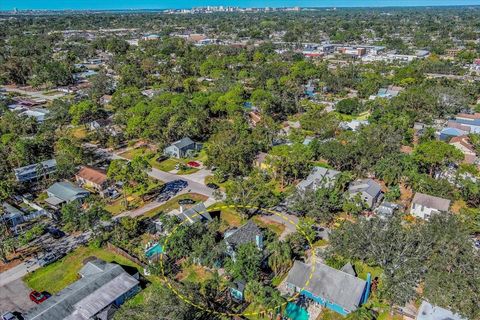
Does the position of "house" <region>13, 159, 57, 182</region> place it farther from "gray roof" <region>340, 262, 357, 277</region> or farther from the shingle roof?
"gray roof" <region>340, 262, 357, 277</region>

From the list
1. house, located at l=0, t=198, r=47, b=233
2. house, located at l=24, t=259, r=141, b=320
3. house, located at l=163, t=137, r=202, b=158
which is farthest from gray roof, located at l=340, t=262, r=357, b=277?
house, located at l=163, t=137, r=202, b=158

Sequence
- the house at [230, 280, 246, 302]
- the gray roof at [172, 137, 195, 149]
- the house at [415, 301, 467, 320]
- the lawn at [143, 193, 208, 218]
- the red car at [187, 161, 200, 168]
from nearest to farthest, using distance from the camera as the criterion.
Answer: the house at [415, 301, 467, 320] → the house at [230, 280, 246, 302] → the lawn at [143, 193, 208, 218] → the red car at [187, 161, 200, 168] → the gray roof at [172, 137, 195, 149]

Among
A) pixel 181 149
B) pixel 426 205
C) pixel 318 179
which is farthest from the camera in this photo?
pixel 181 149

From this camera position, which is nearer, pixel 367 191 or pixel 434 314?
pixel 434 314

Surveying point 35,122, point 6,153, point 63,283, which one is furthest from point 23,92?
point 63,283

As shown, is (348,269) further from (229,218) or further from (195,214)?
(195,214)

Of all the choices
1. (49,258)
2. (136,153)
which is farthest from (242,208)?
(136,153)
